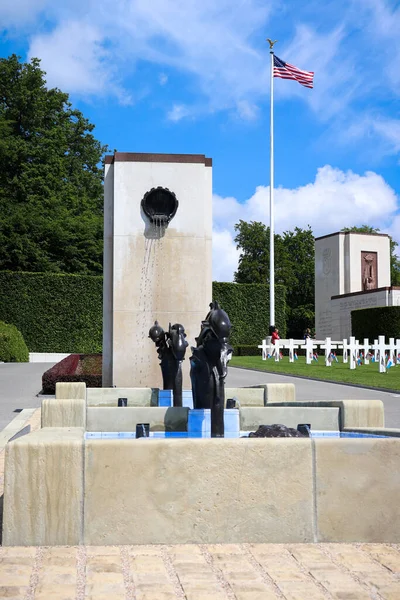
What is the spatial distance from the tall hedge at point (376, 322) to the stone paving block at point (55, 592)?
28987 millimetres

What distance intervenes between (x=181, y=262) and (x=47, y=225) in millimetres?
26051

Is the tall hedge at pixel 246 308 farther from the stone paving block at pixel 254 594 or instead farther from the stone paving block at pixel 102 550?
the stone paving block at pixel 254 594

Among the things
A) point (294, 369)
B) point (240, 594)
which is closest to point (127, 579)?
point (240, 594)

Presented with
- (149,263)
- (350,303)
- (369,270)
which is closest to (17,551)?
(149,263)

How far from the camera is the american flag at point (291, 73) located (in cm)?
2826

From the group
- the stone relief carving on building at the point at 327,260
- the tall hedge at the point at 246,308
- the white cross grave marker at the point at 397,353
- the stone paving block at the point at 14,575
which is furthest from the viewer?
the stone relief carving on building at the point at 327,260

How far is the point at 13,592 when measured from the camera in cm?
319

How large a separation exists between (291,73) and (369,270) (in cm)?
1590

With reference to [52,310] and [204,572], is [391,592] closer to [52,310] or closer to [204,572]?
[204,572]

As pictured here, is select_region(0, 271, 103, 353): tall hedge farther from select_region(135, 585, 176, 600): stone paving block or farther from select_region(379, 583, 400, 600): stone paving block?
select_region(379, 583, 400, 600): stone paving block

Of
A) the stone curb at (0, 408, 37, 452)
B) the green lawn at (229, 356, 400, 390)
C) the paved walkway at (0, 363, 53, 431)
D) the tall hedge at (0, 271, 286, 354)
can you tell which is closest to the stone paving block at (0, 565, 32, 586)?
the stone curb at (0, 408, 37, 452)

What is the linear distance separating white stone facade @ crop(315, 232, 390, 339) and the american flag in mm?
13767

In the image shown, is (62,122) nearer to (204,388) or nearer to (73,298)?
(73,298)

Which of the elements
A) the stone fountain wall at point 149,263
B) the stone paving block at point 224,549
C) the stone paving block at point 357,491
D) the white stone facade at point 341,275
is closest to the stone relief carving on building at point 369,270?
the white stone facade at point 341,275
